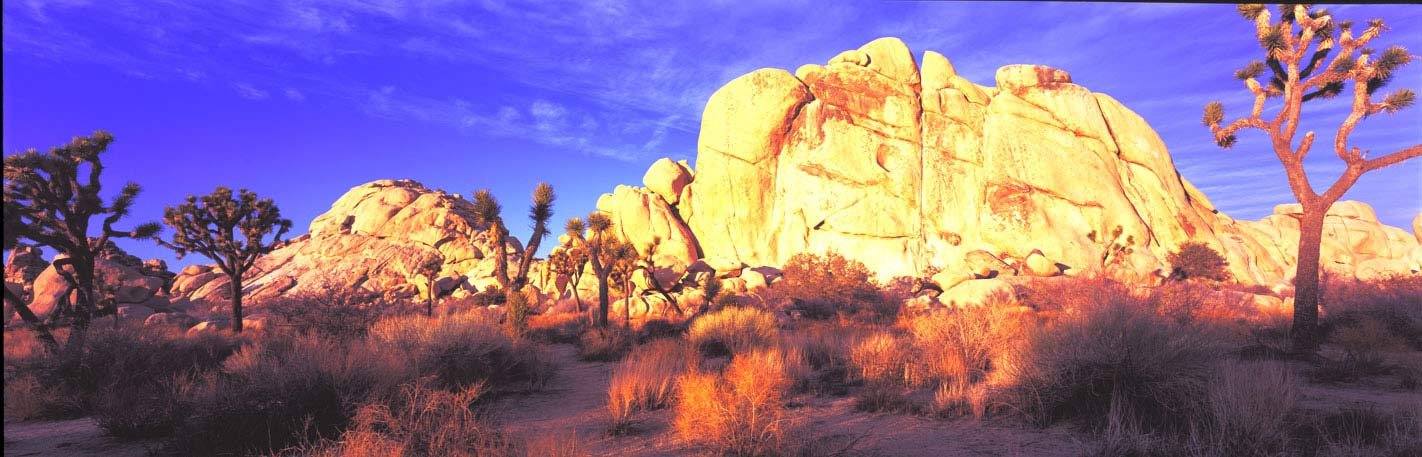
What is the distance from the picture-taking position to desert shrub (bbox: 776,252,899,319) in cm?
2458

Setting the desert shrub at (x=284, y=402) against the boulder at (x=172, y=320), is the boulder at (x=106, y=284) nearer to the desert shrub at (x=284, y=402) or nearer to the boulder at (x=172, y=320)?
the boulder at (x=172, y=320)

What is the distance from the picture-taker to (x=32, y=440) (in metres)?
7.44

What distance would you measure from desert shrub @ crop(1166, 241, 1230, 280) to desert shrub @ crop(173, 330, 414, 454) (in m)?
44.0

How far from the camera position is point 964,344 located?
9992 millimetres

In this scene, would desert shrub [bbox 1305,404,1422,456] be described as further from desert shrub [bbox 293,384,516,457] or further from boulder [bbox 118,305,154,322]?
boulder [bbox 118,305,154,322]

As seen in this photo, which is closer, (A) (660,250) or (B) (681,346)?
(B) (681,346)

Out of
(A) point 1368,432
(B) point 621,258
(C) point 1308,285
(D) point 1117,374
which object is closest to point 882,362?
(D) point 1117,374

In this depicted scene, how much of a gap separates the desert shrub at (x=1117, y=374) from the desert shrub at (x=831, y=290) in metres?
14.6

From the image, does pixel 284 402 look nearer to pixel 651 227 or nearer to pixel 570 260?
pixel 570 260

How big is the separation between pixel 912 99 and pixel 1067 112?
11163mm

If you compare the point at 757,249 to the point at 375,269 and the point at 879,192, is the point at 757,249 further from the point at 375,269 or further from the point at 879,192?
the point at 375,269

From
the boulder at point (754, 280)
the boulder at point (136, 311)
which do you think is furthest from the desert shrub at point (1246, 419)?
the boulder at point (136, 311)

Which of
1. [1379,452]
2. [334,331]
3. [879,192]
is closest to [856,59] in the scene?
[879,192]

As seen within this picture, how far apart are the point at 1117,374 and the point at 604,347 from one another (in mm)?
10537
